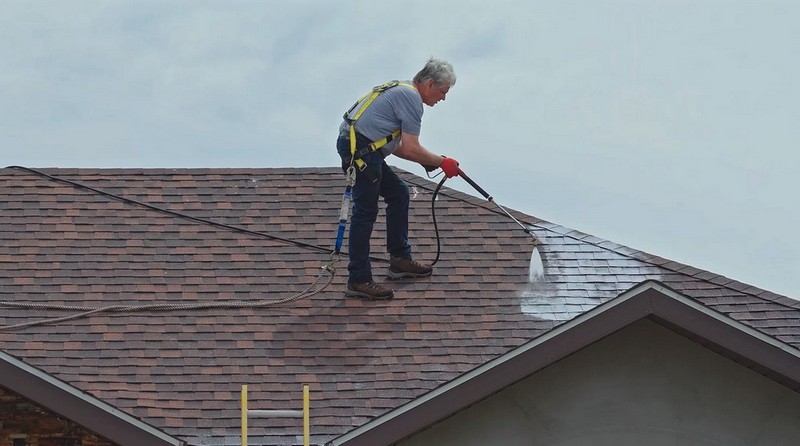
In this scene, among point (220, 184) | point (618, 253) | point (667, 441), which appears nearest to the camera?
point (667, 441)

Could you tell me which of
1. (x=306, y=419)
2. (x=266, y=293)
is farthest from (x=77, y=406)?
(x=266, y=293)

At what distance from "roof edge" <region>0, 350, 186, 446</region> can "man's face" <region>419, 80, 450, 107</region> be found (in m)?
3.44

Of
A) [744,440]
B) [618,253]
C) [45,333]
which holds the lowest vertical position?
[744,440]

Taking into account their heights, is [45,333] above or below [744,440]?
above

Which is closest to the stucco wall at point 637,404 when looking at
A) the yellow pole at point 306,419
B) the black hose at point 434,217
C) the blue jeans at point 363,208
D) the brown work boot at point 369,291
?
the yellow pole at point 306,419

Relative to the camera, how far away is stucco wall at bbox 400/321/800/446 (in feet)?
35.7

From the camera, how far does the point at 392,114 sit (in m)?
12.2

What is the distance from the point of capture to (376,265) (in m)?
13.0

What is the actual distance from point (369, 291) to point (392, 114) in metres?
1.37

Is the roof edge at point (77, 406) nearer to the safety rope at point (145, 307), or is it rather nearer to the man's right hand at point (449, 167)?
the safety rope at point (145, 307)

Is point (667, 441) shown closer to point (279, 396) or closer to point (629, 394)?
point (629, 394)

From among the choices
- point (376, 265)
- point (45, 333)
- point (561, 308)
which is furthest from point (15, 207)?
point (561, 308)

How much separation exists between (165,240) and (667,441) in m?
4.56

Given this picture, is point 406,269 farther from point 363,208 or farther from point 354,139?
point 354,139
